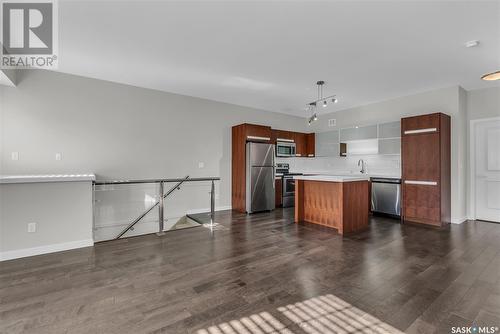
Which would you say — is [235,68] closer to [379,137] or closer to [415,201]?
[379,137]

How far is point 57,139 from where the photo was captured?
13.3ft

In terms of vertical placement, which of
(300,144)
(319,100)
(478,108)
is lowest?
(300,144)

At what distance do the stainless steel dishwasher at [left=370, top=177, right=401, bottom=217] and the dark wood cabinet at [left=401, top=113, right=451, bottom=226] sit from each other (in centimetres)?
14

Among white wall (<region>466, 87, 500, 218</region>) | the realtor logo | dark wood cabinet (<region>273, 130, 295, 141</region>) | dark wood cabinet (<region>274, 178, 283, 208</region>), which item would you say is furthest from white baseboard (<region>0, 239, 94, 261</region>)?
white wall (<region>466, 87, 500, 218</region>)

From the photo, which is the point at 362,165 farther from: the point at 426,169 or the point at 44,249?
the point at 44,249

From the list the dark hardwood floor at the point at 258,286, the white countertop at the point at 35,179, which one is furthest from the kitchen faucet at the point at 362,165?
the white countertop at the point at 35,179

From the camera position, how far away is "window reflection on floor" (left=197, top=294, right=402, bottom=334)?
1662 millimetres

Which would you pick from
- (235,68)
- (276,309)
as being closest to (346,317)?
(276,309)

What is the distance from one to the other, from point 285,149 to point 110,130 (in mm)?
4445

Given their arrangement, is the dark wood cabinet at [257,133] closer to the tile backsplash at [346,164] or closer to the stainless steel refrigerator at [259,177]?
the stainless steel refrigerator at [259,177]

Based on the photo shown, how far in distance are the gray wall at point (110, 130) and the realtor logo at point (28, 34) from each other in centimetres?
37

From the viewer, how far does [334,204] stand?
4.20m

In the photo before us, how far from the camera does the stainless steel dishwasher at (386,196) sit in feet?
16.4

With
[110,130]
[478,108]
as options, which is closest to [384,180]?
[478,108]
